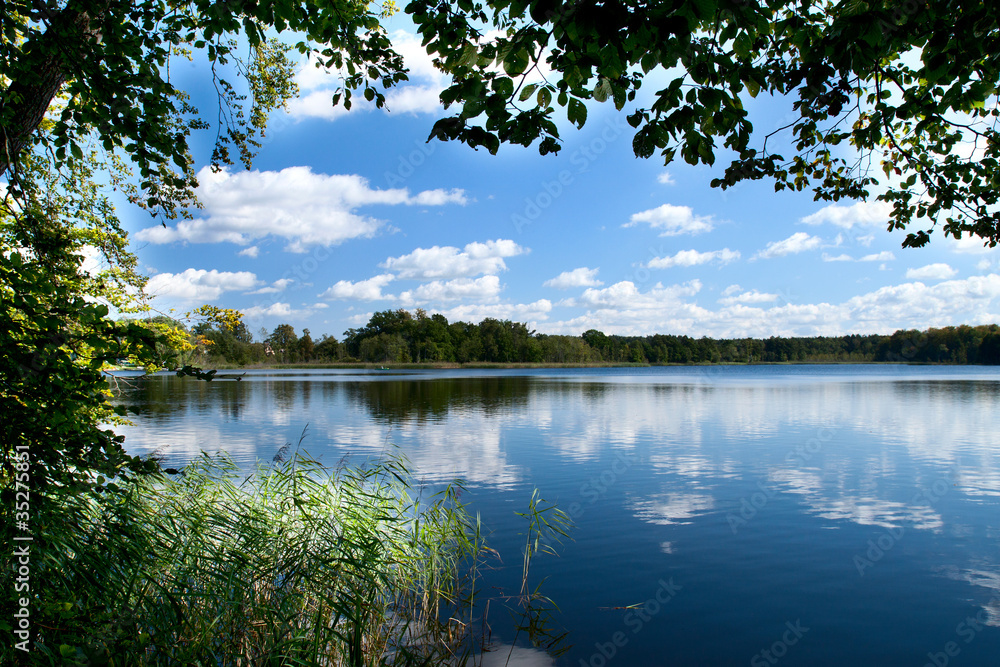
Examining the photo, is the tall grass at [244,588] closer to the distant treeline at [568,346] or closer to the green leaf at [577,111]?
the green leaf at [577,111]

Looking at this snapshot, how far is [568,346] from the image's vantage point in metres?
142

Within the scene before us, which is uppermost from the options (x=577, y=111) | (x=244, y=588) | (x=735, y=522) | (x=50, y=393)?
(x=577, y=111)

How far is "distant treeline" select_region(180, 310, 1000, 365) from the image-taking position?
126 m

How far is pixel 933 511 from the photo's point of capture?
1038 cm

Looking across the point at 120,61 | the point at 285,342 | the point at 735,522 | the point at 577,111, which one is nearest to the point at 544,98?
the point at 577,111

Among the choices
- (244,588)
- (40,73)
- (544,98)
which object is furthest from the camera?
(244,588)

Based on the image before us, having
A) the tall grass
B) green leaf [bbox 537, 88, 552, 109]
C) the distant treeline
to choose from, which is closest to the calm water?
the tall grass

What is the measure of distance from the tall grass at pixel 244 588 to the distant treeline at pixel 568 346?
11417 cm

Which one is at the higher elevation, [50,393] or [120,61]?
[120,61]

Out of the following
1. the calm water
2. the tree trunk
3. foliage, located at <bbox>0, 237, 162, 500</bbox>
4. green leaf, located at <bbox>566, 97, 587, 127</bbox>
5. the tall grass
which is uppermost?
the tree trunk

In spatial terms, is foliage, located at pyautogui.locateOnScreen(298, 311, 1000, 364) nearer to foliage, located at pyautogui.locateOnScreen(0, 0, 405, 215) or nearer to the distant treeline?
the distant treeline

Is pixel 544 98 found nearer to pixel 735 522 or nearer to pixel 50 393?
pixel 50 393

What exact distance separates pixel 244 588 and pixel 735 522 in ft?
27.5

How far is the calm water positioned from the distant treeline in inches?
4143
